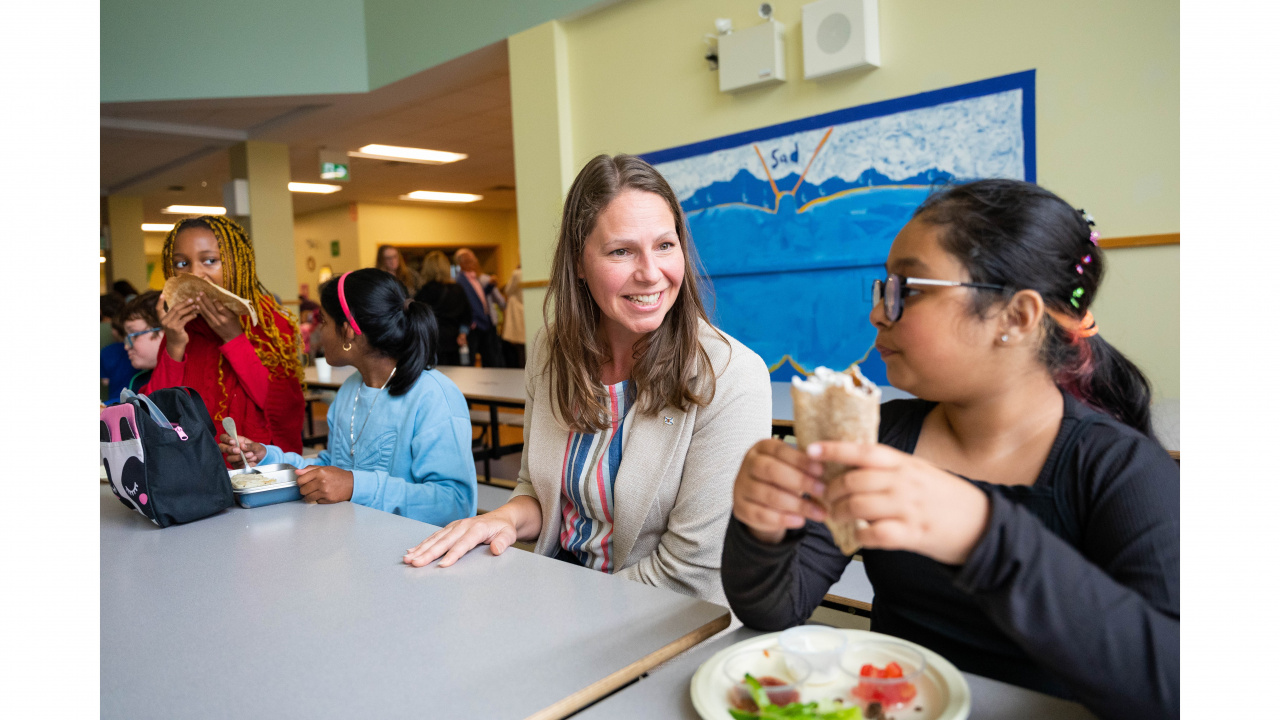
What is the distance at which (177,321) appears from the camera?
2.40 m

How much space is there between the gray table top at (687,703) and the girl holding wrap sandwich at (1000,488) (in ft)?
0.16

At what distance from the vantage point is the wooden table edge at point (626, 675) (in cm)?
83

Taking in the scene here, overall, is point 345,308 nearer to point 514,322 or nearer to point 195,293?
point 195,293

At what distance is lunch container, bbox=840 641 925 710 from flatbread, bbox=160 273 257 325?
2.10 m

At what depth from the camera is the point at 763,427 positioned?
4.92ft

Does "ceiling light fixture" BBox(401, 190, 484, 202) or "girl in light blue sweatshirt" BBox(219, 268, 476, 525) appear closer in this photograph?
"girl in light blue sweatshirt" BBox(219, 268, 476, 525)

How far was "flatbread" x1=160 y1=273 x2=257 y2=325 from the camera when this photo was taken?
234 centimetres

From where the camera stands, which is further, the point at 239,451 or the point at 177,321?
the point at 177,321

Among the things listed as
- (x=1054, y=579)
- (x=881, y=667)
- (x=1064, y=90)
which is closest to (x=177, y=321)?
(x=881, y=667)

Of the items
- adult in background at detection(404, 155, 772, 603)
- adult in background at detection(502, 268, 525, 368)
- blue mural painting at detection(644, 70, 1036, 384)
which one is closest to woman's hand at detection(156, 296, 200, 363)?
adult in background at detection(404, 155, 772, 603)

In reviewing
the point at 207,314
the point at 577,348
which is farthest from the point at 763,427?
the point at 207,314

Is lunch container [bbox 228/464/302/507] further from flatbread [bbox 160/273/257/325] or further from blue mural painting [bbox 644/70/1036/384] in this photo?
blue mural painting [bbox 644/70/1036/384]

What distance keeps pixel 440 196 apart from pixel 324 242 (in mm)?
2278
